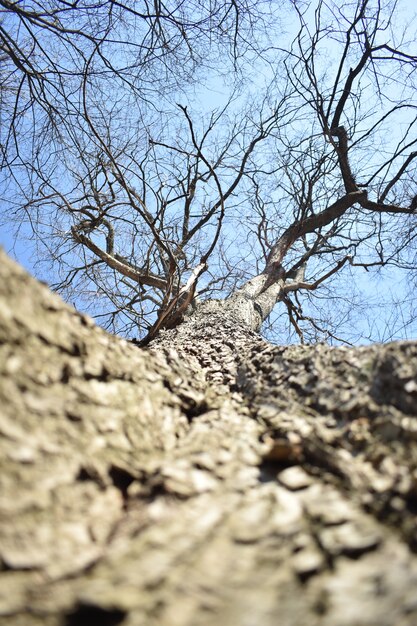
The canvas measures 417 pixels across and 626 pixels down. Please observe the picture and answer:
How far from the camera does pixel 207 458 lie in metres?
0.91

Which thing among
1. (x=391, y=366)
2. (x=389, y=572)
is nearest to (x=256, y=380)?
(x=391, y=366)

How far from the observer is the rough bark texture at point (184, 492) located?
1.87 feet

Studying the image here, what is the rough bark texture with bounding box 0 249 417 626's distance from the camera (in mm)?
570

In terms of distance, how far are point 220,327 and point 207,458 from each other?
1.92 metres

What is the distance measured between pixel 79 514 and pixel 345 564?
47 cm

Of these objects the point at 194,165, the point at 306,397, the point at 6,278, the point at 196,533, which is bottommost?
the point at 196,533

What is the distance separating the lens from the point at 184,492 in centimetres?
78

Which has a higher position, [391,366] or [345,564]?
[391,366]

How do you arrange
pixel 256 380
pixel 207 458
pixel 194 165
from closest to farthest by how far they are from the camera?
pixel 207 458 < pixel 256 380 < pixel 194 165

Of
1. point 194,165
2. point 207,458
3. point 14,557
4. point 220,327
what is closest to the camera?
point 14,557

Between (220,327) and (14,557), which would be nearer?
(14,557)

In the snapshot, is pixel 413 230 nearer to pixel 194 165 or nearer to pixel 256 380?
pixel 194 165

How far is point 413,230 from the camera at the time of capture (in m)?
4.97

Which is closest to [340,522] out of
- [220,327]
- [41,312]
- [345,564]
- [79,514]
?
[345,564]
